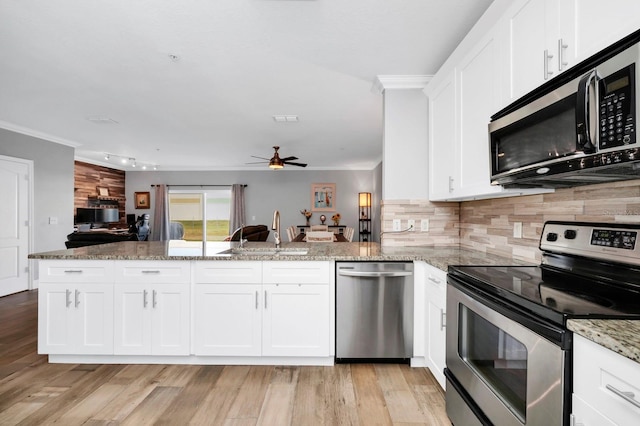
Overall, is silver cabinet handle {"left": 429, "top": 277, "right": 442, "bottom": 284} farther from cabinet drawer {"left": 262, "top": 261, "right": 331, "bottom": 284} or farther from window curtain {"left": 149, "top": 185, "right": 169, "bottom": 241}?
window curtain {"left": 149, "top": 185, "right": 169, "bottom": 241}

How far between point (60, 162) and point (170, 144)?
1.76 m

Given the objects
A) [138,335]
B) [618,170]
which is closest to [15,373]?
[138,335]

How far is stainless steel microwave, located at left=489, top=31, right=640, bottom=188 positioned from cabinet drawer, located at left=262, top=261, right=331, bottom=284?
132 centimetres

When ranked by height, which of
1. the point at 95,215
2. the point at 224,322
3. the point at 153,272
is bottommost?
the point at 224,322

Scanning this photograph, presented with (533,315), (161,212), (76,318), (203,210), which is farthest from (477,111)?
(161,212)

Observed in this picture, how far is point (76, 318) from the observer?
2379mm

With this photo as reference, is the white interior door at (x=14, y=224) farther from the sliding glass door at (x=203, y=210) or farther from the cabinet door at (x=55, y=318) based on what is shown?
the sliding glass door at (x=203, y=210)

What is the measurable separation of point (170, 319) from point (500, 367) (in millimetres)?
2151

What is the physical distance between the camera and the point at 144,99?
3.47 meters

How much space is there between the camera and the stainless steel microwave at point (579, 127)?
92 cm

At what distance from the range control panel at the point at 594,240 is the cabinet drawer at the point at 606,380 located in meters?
0.60

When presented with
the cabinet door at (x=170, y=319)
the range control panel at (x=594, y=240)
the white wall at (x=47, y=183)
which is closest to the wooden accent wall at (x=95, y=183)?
the white wall at (x=47, y=183)

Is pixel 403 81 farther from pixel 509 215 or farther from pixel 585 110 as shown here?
pixel 585 110

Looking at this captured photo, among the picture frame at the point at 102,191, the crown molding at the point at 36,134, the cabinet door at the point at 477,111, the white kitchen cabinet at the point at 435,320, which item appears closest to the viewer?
the cabinet door at the point at 477,111
